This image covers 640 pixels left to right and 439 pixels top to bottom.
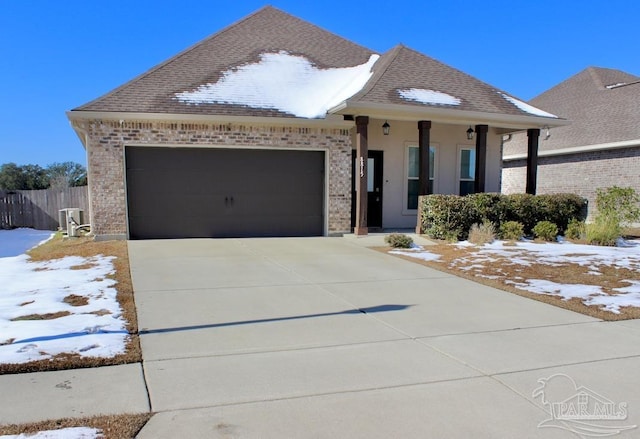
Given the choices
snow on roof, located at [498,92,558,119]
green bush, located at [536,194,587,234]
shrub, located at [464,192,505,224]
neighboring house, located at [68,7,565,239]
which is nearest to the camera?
neighboring house, located at [68,7,565,239]

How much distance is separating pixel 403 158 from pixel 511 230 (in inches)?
153

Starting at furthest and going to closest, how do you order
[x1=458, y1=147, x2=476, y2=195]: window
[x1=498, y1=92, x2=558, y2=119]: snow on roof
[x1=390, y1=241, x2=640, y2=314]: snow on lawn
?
[x1=458, y1=147, x2=476, y2=195]: window → [x1=498, y1=92, x2=558, y2=119]: snow on roof → [x1=390, y1=241, x2=640, y2=314]: snow on lawn

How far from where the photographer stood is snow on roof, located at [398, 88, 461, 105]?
12037mm

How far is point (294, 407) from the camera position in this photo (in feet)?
10.2

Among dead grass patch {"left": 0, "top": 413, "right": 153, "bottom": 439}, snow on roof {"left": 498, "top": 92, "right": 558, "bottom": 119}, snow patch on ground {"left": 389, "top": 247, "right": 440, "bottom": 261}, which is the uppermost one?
snow on roof {"left": 498, "top": 92, "right": 558, "bottom": 119}

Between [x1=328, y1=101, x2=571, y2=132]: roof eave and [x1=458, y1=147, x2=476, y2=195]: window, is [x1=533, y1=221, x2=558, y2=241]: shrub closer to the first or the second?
[x1=328, y1=101, x2=571, y2=132]: roof eave

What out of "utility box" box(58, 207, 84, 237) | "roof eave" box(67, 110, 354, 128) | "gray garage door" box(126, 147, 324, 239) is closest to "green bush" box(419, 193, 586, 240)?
"gray garage door" box(126, 147, 324, 239)

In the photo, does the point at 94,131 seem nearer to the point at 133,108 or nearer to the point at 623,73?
the point at 133,108

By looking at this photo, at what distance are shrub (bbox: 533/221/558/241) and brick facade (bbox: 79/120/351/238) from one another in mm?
5148

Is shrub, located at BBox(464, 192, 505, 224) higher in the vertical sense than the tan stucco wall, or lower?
lower

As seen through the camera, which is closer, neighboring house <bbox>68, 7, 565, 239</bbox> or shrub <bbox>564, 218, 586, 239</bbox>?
neighboring house <bbox>68, 7, 565, 239</bbox>

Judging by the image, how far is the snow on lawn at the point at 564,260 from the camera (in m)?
6.23

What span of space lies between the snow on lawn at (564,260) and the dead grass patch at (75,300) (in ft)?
19.3

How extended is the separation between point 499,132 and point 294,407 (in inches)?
541
